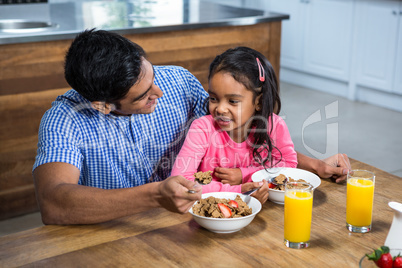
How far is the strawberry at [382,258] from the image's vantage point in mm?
946

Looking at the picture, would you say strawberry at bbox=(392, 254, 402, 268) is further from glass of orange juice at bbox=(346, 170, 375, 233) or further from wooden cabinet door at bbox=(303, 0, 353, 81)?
wooden cabinet door at bbox=(303, 0, 353, 81)

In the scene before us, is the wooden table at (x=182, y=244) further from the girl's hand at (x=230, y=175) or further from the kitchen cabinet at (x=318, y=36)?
the kitchen cabinet at (x=318, y=36)

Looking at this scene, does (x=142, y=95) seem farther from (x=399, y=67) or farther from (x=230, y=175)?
(x=399, y=67)

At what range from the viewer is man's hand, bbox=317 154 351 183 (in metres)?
1.52

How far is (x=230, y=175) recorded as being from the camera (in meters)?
1.57

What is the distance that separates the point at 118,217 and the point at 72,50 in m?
0.49

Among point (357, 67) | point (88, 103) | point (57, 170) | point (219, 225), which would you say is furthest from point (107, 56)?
point (357, 67)

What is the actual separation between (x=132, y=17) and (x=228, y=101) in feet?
5.42

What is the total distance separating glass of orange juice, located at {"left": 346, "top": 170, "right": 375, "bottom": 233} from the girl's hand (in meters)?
0.40

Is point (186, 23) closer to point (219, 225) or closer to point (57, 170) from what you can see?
point (57, 170)

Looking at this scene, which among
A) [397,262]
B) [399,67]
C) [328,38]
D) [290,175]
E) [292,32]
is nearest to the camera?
[397,262]

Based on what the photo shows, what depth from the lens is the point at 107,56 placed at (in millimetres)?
1402

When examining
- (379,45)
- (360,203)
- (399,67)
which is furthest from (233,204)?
(379,45)

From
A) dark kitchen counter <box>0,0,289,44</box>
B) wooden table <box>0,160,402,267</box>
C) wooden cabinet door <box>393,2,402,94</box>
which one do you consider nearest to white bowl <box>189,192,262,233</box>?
wooden table <box>0,160,402,267</box>
